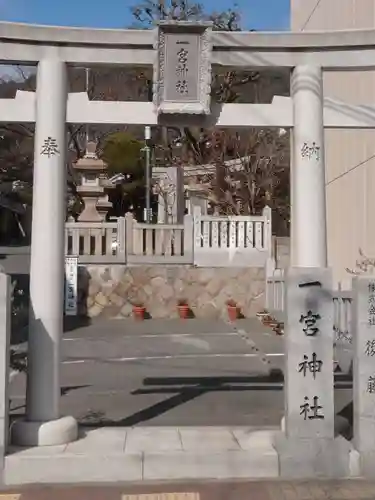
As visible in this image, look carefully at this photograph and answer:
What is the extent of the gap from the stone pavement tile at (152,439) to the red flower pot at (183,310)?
1149cm

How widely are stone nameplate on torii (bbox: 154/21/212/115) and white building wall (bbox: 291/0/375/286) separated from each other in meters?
5.25

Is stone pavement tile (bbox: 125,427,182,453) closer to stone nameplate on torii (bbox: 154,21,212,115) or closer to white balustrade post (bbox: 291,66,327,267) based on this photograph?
white balustrade post (bbox: 291,66,327,267)

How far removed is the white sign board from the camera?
58.1ft

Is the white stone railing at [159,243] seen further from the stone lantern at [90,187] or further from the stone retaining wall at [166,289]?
the stone lantern at [90,187]

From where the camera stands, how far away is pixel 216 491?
207 inches

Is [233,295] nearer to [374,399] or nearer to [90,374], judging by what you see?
[90,374]

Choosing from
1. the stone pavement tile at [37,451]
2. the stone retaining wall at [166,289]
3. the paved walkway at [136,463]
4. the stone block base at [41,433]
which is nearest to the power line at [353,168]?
the stone retaining wall at [166,289]

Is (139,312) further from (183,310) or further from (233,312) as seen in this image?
(233,312)

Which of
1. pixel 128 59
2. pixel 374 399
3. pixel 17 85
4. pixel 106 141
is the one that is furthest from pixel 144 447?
pixel 106 141

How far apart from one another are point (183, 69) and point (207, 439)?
383cm

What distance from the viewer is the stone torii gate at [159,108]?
6.09 metres

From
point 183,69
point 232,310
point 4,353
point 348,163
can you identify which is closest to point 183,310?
point 232,310

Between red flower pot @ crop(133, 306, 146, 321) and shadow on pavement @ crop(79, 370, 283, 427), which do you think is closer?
shadow on pavement @ crop(79, 370, 283, 427)

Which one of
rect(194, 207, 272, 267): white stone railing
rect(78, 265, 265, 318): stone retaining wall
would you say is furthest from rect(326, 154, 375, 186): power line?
rect(78, 265, 265, 318): stone retaining wall
